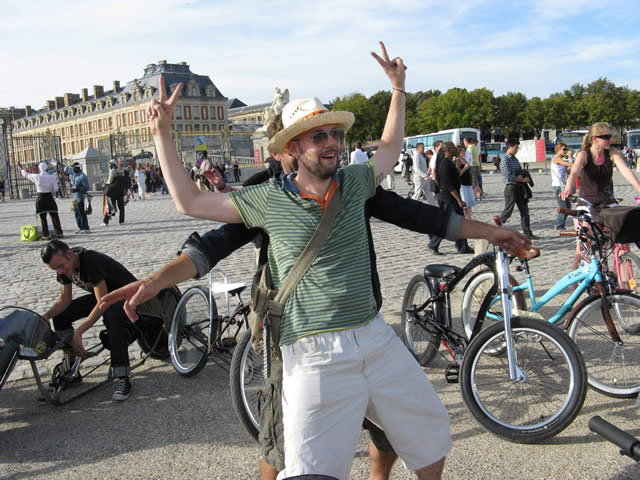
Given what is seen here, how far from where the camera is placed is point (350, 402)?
2.04 m

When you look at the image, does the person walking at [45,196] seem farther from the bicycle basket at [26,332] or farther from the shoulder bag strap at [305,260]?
the shoulder bag strap at [305,260]

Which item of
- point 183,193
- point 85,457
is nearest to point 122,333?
point 85,457

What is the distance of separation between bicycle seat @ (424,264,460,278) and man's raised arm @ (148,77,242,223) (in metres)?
2.60

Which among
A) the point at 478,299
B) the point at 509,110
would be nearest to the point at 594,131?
the point at 478,299

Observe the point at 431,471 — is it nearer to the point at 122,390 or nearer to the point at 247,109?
the point at 122,390

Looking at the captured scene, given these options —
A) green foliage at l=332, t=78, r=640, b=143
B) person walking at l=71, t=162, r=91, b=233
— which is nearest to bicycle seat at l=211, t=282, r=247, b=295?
person walking at l=71, t=162, r=91, b=233

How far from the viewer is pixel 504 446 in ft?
11.0

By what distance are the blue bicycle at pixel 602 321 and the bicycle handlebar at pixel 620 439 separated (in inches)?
82.9

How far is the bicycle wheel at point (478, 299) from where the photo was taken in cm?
443

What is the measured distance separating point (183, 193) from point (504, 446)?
232cm

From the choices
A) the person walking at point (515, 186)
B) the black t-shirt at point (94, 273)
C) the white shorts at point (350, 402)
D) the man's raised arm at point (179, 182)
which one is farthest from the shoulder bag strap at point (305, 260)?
the person walking at point (515, 186)

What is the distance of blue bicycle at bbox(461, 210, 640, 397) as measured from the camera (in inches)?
155

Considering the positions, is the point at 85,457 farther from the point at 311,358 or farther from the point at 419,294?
the point at 419,294

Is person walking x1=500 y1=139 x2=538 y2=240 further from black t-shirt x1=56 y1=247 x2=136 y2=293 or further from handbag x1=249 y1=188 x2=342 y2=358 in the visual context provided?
handbag x1=249 y1=188 x2=342 y2=358
